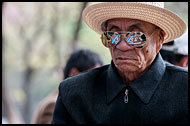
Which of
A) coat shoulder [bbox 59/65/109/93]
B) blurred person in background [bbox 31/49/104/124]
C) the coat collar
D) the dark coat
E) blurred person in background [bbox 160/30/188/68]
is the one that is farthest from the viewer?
blurred person in background [bbox 31/49/104/124]

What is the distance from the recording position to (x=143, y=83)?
2.75 meters

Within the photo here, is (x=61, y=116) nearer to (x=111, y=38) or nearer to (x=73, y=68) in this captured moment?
(x=111, y=38)

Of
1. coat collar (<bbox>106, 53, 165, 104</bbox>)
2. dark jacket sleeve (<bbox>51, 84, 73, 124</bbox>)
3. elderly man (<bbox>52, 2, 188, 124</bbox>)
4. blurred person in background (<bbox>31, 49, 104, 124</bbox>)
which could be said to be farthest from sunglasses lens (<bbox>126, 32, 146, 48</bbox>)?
blurred person in background (<bbox>31, 49, 104, 124</bbox>)

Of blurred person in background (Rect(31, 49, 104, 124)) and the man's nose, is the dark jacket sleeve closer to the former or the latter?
the man's nose

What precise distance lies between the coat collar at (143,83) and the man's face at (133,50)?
2.6 inches

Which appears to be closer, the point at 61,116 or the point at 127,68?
the point at 127,68

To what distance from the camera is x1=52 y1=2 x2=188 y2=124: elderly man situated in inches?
103

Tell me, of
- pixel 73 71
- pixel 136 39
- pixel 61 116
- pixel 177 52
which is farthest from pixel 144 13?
pixel 73 71

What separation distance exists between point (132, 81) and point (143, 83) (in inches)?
4.5

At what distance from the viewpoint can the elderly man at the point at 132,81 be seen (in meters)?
2.61

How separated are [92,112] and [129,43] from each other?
0.63 meters

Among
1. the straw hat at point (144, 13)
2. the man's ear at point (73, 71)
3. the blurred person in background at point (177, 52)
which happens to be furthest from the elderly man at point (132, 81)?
the man's ear at point (73, 71)

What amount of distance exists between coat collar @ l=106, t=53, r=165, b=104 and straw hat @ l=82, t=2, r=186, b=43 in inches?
12.3

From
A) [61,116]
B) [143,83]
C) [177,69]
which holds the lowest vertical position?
[61,116]
